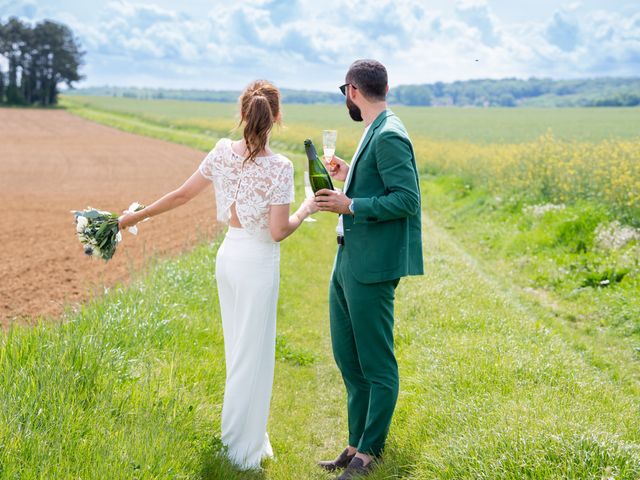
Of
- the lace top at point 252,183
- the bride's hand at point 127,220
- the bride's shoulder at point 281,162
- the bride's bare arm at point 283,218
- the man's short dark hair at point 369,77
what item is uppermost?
the man's short dark hair at point 369,77

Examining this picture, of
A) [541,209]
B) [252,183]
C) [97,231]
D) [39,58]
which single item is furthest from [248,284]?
[39,58]

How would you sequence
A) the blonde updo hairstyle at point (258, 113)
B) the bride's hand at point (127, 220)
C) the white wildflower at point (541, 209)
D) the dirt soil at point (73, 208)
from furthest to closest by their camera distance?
the white wildflower at point (541, 209), the dirt soil at point (73, 208), the bride's hand at point (127, 220), the blonde updo hairstyle at point (258, 113)

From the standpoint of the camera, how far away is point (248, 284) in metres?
4.09

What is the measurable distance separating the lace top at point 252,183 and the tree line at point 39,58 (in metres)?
88.8

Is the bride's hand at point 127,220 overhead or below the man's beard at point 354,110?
below

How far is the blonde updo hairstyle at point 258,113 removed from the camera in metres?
3.88

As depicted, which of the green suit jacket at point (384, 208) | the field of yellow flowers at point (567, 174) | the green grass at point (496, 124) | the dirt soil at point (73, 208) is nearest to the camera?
the green suit jacket at point (384, 208)

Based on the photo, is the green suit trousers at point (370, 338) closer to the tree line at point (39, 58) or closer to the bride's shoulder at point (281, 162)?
the bride's shoulder at point (281, 162)

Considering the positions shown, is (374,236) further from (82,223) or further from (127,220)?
(82,223)

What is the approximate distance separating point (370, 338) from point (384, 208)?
2.59 ft

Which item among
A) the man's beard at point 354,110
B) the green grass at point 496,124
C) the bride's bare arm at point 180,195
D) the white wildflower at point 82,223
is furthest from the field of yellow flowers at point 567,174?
the white wildflower at point 82,223

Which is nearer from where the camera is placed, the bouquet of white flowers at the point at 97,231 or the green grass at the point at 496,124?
the bouquet of white flowers at the point at 97,231

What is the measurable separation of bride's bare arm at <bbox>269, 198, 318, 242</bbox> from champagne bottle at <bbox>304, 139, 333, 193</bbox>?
0.11 meters

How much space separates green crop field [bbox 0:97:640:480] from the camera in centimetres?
333
